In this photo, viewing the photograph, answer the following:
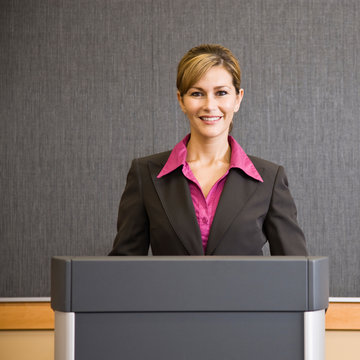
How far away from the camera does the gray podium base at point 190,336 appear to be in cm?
83

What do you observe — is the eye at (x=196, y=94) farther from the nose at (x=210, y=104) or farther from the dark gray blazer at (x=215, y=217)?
the dark gray blazer at (x=215, y=217)

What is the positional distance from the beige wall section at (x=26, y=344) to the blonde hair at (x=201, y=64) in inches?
53.6

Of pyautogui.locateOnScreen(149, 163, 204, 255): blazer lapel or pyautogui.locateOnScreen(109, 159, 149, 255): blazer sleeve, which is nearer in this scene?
pyautogui.locateOnScreen(149, 163, 204, 255): blazer lapel

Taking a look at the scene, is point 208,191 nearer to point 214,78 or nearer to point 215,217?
point 215,217

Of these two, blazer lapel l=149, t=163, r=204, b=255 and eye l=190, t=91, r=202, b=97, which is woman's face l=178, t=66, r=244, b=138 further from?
blazer lapel l=149, t=163, r=204, b=255

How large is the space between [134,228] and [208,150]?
0.91 ft

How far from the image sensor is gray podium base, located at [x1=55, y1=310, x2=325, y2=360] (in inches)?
32.6

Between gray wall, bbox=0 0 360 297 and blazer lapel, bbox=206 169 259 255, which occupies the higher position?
gray wall, bbox=0 0 360 297

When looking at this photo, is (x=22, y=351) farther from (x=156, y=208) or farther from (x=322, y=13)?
(x=322, y=13)

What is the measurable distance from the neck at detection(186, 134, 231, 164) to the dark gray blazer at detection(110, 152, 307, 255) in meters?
0.07

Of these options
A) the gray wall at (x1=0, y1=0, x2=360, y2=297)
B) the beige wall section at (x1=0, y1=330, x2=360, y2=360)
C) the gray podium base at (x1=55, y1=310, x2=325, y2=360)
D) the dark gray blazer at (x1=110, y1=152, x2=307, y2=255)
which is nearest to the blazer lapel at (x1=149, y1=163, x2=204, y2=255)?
the dark gray blazer at (x1=110, y1=152, x2=307, y2=255)

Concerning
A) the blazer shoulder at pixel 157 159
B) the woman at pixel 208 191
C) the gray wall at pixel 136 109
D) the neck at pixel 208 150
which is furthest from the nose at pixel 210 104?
the gray wall at pixel 136 109

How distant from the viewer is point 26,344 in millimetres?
2367

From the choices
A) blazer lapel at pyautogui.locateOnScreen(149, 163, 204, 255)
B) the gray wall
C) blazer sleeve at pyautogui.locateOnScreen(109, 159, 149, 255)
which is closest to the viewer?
blazer lapel at pyautogui.locateOnScreen(149, 163, 204, 255)
